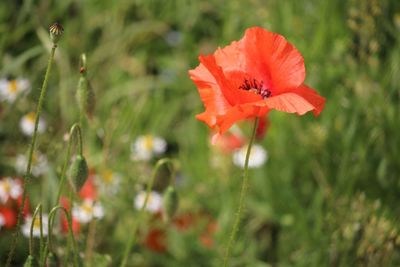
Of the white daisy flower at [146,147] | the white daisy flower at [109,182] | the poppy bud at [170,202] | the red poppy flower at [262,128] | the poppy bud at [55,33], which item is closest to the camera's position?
the poppy bud at [55,33]

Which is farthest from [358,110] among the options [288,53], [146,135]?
[288,53]

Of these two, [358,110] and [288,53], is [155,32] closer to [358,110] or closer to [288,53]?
[358,110]

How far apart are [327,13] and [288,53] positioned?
1277 mm

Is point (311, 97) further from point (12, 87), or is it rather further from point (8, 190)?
point (12, 87)

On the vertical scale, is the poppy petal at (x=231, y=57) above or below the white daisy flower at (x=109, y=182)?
above

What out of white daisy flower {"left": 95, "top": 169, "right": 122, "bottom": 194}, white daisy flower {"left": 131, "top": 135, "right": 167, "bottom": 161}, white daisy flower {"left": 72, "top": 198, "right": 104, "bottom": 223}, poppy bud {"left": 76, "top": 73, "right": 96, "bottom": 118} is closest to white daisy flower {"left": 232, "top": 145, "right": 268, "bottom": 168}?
white daisy flower {"left": 131, "top": 135, "right": 167, "bottom": 161}

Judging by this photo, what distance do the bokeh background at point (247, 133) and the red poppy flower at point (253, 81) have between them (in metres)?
0.57

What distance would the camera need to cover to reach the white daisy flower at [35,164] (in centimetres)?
191

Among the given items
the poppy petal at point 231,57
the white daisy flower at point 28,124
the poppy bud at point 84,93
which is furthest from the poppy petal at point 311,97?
the white daisy flower at point 28,124

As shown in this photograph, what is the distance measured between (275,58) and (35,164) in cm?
102

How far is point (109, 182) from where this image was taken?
198 centimetres

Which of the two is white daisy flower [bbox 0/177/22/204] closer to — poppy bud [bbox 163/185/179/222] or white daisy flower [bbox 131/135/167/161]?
white daisy flower [bbox 131/135/167/161]

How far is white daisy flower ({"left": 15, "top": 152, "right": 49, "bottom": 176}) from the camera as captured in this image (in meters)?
1.91

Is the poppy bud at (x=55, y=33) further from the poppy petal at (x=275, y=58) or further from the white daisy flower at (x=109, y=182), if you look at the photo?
the white daisy flower at (x=109, y=182)
